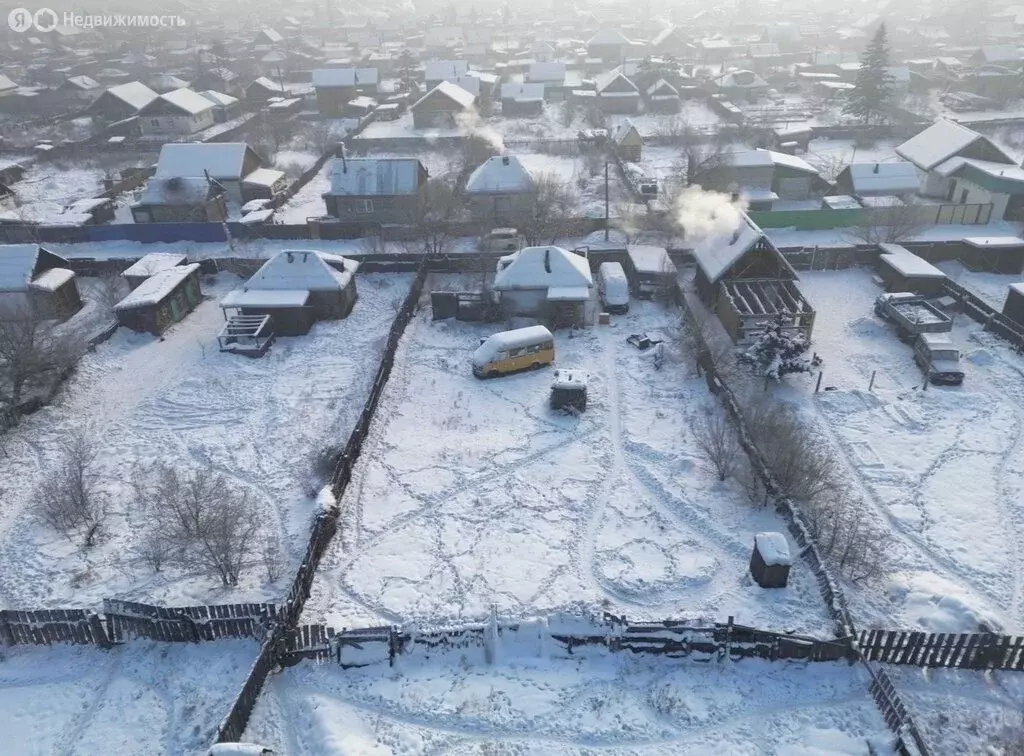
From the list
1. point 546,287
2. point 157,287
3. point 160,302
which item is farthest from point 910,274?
point 157,287

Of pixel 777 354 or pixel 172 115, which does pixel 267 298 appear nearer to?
pixel 777 354

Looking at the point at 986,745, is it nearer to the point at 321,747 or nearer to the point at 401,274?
the point at 321,747

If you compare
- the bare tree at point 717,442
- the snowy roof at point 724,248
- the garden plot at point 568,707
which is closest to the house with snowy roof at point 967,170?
the snowy roof at point 724,248

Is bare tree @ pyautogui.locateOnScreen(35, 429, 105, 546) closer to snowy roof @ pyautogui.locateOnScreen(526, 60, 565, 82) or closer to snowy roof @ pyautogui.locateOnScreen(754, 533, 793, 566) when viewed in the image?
snowy roof @ pyautogui.locateOnScreen(754, 533, 793, 566)

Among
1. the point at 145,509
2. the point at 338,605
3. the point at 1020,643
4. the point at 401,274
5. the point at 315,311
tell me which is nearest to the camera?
the point at 1020,643

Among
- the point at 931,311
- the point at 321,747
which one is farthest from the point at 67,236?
the point at 931,311

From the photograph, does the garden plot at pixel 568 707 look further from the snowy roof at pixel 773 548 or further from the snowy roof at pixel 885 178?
the snowy roof at pixel 885 178
